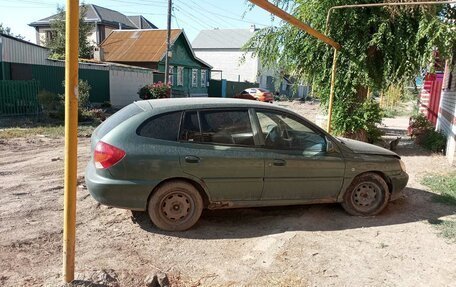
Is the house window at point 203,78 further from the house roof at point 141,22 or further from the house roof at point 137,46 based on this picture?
the house roof at point 141,22

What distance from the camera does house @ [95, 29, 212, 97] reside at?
28.1 meters

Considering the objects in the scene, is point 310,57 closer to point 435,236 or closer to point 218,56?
point 435,236

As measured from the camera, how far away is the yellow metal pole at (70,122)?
2.81 meters

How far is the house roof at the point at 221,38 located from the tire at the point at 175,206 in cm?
4878

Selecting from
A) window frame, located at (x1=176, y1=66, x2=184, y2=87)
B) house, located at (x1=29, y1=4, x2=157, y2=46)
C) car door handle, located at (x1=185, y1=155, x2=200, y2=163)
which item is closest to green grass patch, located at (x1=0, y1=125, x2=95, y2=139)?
car door handle, located at (x1=185, y1=155, x2=200, y2=163)

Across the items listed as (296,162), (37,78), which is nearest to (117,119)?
(296,162)

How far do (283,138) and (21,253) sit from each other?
10.3ft

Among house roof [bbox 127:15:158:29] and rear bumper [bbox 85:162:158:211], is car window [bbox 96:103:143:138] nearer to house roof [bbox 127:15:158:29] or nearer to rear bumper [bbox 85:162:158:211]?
rear bumper [bbox 85:162:158:211]

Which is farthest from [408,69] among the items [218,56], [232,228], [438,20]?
[218,56]

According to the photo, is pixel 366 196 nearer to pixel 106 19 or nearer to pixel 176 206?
pixel 176 206

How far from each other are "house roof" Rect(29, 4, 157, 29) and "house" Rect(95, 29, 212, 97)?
12.0 metres

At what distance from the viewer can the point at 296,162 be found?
4.92 meters

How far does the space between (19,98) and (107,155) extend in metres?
12.7

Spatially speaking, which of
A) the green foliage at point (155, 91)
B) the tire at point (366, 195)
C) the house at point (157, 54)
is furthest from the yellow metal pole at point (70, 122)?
the house at point (157, 54)
